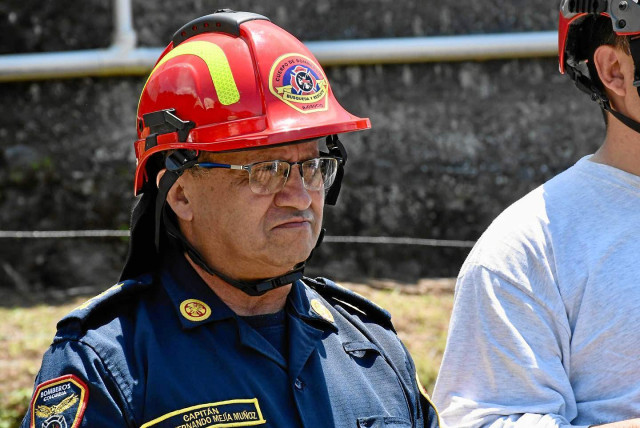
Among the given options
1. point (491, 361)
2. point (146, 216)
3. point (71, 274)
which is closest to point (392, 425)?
point (491, 361)

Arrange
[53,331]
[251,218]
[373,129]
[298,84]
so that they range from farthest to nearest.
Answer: [373,129]
[53,331]
[298,84]
[251,218]

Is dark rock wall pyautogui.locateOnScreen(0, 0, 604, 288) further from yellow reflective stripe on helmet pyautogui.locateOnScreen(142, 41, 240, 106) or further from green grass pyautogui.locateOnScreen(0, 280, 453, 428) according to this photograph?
yellow reflective stripe on helmet pyautogui.locateOnScreen(142, 41, 240, 106)

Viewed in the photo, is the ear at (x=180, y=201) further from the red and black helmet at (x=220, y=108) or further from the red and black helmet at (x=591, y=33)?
the red and black helmet at (x=591, y=33)

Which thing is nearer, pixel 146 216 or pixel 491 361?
pixel 491 361

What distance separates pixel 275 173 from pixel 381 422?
63cm

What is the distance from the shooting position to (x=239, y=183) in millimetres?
2230

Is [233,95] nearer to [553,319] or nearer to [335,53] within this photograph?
[553,319]

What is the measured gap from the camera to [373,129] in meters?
6.83

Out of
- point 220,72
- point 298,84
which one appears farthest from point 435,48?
point 220,72

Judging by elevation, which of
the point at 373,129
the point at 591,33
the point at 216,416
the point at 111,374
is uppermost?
the point at 591,33

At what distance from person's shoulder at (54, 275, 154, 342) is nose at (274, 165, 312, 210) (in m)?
0.37

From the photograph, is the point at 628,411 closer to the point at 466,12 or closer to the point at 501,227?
the point at 501,227

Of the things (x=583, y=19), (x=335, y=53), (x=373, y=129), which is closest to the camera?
(x=583, y=19)

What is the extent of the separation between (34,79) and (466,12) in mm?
3165
